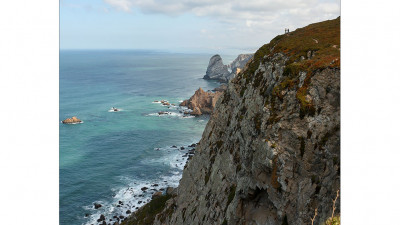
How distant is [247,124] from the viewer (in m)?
26.4

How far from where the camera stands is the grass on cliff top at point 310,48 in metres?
21.1

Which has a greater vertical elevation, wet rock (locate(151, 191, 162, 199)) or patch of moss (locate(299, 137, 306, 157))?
patch of moss (locate(299, 137, 306, 157))

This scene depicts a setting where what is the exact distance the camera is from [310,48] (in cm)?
2495

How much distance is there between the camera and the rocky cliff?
17.7 m

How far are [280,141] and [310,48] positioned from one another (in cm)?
988

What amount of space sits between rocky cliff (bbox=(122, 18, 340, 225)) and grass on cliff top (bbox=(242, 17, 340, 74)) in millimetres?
83

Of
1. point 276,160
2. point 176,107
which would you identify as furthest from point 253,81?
point 176,107

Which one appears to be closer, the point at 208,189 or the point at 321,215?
the point at 321,215

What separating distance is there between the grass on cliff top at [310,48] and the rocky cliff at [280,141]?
0.08 m

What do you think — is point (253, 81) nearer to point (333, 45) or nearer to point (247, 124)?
point (247, 124)

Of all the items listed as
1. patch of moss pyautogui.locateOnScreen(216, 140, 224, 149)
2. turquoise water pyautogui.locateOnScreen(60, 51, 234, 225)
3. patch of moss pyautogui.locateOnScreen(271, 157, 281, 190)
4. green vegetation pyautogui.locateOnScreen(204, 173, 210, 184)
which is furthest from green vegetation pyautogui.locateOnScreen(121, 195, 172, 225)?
patch of moss pyautogui.locateOnScreen(271, 157, 281, 190)

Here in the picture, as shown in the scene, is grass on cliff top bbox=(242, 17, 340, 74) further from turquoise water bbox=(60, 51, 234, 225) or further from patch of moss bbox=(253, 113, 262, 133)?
turquoise water bbox=(60, 51, 234, 225)
